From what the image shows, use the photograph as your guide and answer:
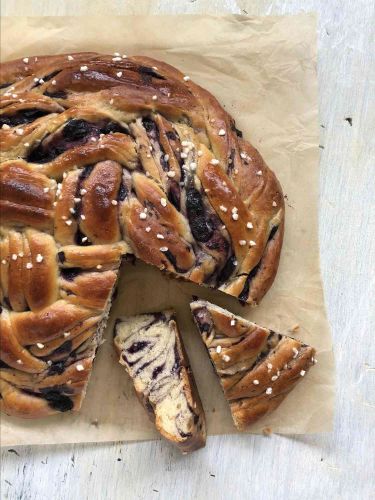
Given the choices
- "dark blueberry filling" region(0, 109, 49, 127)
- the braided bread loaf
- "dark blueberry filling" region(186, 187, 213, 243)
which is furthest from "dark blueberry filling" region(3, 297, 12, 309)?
"dark blueberry filling" region(186, 187, 213, 243)

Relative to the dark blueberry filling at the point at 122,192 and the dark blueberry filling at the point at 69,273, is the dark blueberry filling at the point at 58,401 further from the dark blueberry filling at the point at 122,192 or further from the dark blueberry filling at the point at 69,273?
the dark blueberry filling at the point at 122,192

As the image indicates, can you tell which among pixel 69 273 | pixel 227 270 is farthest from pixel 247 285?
pixel 69 273

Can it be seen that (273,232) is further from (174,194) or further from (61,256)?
(61,256)

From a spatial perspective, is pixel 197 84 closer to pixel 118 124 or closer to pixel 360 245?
pixel 118 124

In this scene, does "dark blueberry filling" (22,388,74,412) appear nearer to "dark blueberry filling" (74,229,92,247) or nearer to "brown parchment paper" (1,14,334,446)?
"brown parchment paper" (1,14,334,446)

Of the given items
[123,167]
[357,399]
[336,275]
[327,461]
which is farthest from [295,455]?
[123,167]

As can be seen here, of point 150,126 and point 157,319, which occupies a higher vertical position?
point 150,126

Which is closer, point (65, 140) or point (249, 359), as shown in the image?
point (65, 140)
